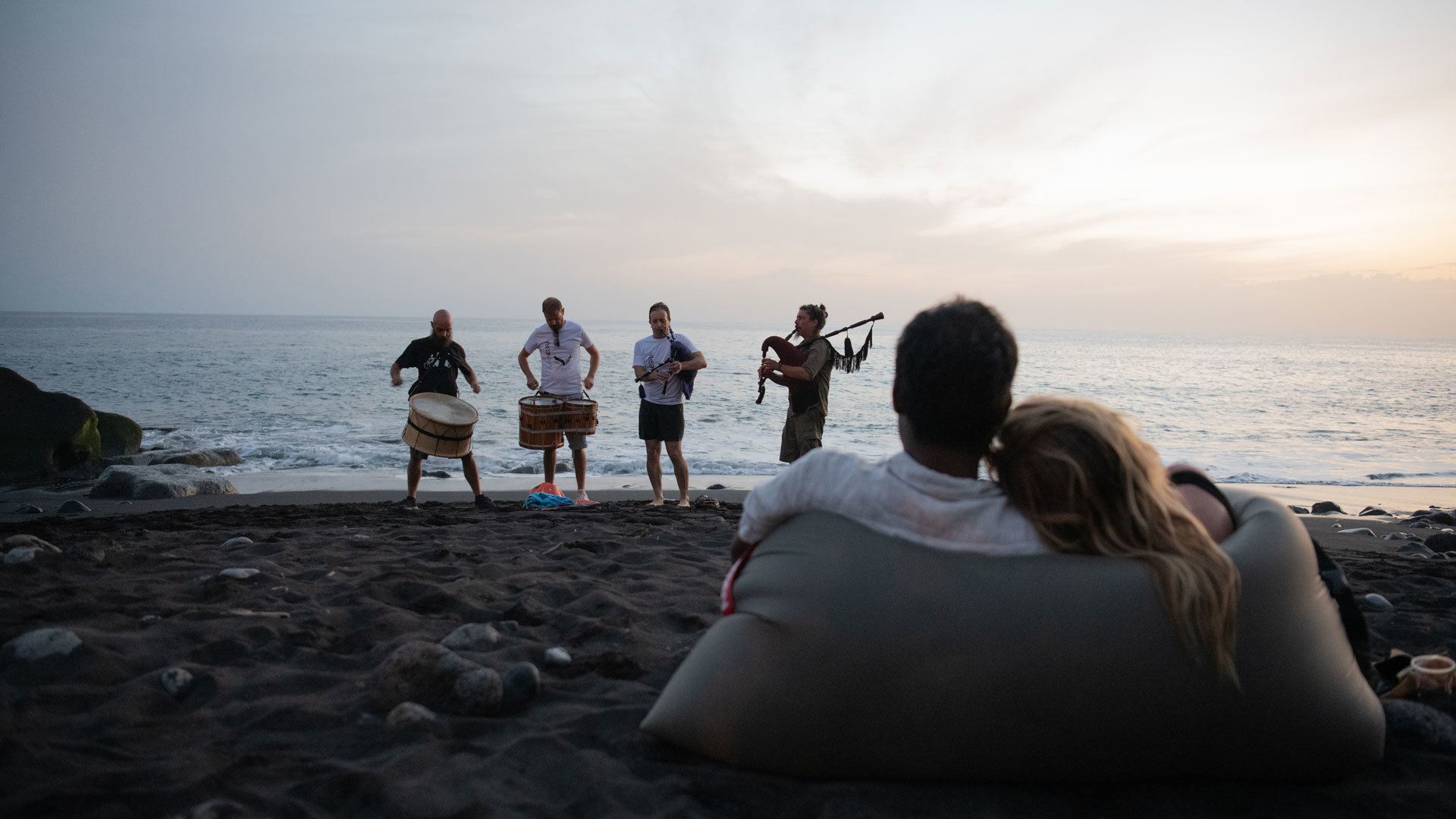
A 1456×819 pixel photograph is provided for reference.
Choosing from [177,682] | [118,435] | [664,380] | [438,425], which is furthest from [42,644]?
[118,435]

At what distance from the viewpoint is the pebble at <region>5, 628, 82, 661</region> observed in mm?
2748

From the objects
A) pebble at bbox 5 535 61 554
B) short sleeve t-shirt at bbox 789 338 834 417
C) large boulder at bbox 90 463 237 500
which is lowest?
large boulder at bbox 90 463 237 500

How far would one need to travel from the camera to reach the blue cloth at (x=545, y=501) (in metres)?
7.69

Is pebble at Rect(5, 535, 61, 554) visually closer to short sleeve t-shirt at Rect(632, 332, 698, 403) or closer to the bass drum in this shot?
the bass drum

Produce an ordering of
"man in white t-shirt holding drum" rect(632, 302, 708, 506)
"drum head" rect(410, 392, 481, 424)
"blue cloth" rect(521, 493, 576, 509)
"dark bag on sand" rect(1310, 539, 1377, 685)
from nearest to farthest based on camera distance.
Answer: "dark bag on sand" rect(1310, 539, 1377, 685) < "drum head" rect(410, 392, 481, 424) < "blue cloth" rect(521, 493, 576, 509) < "man in white t-shirt holding drum" rect(632, 302, 708, 506)

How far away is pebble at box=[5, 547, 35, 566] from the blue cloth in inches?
155

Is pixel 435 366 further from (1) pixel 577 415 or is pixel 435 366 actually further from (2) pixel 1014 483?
(2) pixel 1014 483

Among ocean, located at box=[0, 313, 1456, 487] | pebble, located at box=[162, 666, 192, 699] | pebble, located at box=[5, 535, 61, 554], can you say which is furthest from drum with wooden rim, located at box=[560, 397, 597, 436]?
pebble, located at box=[162, 666, 192, 699]

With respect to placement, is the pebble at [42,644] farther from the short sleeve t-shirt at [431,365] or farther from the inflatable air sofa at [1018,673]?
the short sleeve t-shirt at [431,365]

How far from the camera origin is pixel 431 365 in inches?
307

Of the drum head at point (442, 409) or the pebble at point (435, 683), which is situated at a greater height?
the drum head at point (442, 409)

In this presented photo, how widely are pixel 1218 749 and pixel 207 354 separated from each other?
4147cm

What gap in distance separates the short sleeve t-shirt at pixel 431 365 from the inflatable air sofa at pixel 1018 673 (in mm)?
6237

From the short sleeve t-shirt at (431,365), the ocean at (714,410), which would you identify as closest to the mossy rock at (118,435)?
the ocean at (714,410)
